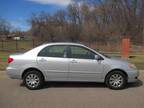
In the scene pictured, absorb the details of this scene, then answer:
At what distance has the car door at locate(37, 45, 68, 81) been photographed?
9.53m

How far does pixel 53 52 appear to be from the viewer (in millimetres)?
9711

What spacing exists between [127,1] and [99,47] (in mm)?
26157

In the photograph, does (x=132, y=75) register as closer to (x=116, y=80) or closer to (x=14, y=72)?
(x=116, y=80)

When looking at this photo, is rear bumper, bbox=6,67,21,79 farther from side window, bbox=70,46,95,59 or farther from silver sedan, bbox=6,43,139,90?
side window, bbox=70,46,95,59

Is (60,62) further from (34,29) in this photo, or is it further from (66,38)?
(34,29)

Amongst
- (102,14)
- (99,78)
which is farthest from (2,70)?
(102,14)

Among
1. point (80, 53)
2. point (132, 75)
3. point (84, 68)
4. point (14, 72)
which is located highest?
point (80, 53)

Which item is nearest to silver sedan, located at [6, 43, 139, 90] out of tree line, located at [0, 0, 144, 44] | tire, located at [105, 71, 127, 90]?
tire, located at [105, 71, 127, 90]

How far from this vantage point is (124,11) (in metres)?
62.2

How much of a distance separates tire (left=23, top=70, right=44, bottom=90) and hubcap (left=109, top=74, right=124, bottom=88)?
2.36 metres

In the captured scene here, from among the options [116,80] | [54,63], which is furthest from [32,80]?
[116,80]

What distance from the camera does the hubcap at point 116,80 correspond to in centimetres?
949

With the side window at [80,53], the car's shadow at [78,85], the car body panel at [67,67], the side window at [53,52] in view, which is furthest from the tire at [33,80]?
the side window at [80,53]

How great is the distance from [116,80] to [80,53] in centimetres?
150
